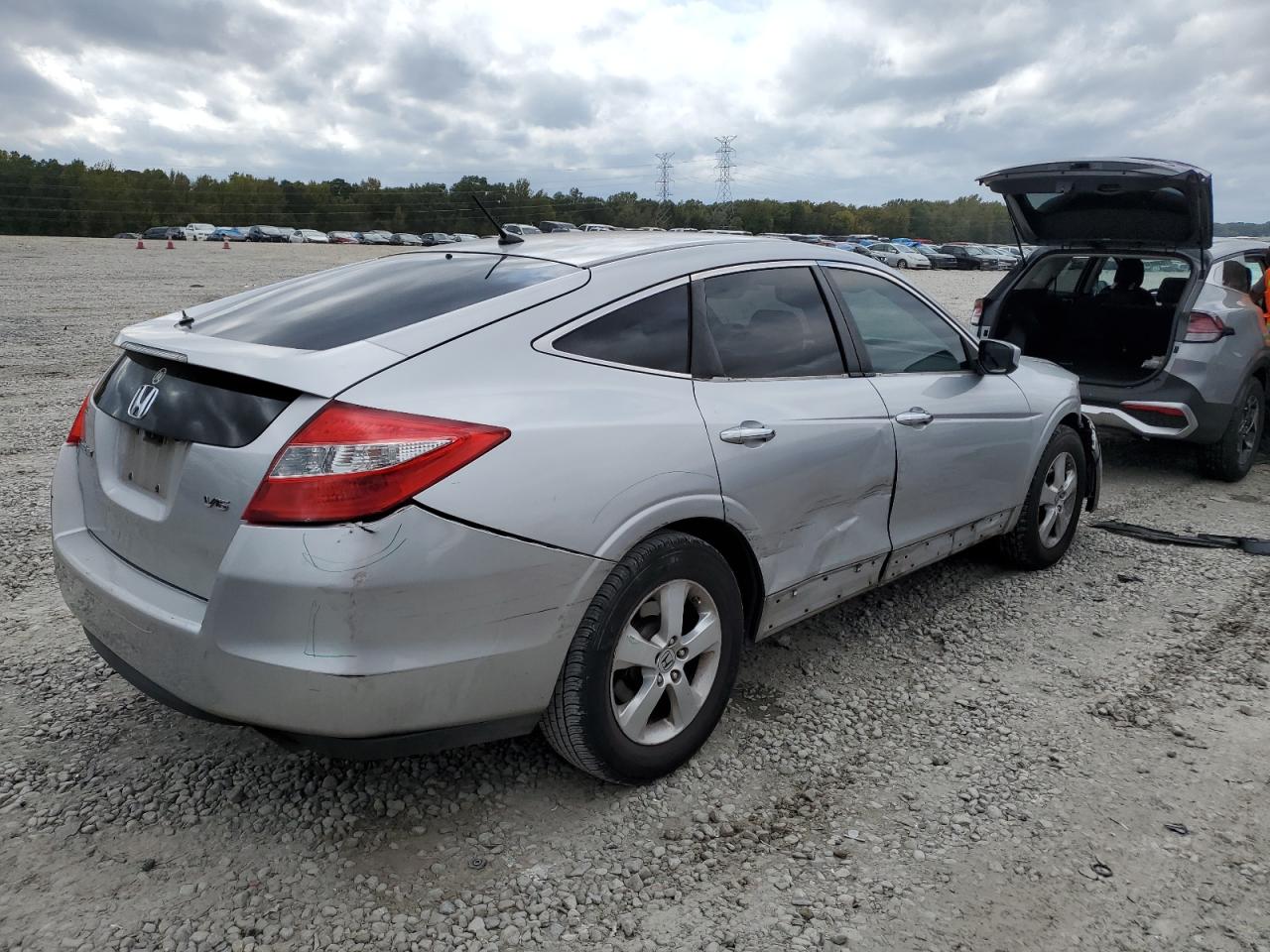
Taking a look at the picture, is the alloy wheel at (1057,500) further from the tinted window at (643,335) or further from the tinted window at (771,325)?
the tinted window at (643,335)

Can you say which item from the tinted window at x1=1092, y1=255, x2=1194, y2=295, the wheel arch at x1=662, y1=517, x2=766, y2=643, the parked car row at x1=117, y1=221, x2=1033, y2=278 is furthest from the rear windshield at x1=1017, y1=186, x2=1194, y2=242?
the parked car row at x1=117, y1=221, x2=1033, y2=278

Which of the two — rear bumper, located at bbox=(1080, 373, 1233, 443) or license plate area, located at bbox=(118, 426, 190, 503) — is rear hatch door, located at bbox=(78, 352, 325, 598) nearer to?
license plate area, located at bbox=(118, 426, 190, 503)

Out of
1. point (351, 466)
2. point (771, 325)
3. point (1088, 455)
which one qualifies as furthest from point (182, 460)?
point (1088, 455)

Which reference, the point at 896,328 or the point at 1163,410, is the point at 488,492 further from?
the point at 1163,410

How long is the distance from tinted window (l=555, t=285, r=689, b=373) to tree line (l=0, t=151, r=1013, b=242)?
263 feet

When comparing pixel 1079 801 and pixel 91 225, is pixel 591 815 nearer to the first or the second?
pixel 1079 801

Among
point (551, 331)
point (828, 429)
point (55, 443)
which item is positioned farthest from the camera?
point (55, 443)

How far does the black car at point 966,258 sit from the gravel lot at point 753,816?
5447 centimetres

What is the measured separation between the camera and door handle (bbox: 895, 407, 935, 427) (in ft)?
12.1

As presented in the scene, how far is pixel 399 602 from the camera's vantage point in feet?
7.42

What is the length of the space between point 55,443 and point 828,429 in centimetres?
584

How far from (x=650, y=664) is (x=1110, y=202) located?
5756mm

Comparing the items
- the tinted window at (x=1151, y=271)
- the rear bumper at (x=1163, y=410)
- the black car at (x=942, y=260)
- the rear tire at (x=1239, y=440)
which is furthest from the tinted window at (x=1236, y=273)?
the black car at (x=942, y=260)

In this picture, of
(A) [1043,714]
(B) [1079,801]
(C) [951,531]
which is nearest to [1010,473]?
(C) [951,531]
